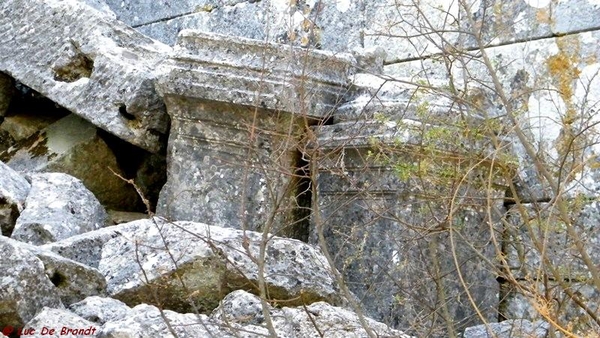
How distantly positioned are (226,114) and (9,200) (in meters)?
0.92

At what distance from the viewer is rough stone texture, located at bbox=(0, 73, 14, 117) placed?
18.9 feet

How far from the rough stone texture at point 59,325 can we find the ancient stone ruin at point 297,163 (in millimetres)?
47

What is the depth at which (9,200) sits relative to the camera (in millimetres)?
4609

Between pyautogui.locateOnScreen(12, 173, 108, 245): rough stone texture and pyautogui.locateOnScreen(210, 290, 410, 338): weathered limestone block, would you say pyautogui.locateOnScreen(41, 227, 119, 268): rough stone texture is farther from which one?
pyautogui.locateOnScreen(210, 290, 410, 338): weathered limestone block

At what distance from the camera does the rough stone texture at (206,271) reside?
3.67 meters

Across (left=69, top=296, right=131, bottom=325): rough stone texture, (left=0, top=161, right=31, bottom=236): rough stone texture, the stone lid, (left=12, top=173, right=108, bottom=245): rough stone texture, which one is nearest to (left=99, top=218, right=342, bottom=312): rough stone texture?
(left=69, top=296, right=131, bottom=325): rough stone texture

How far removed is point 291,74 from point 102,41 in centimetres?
111

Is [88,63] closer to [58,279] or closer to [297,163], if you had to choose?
[297,163]

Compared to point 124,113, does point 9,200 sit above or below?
below

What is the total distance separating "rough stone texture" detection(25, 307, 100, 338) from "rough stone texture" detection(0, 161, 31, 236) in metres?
1.50

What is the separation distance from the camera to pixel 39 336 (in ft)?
9.77

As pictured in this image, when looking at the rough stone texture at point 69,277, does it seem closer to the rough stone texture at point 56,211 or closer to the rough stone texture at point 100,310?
the rough stone texture at point 100,310

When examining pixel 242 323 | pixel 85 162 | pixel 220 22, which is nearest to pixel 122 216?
pixel 85 162

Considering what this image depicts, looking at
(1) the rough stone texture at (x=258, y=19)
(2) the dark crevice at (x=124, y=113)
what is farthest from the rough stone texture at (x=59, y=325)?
(1) the rough stone texture at (x=258, y=19)
